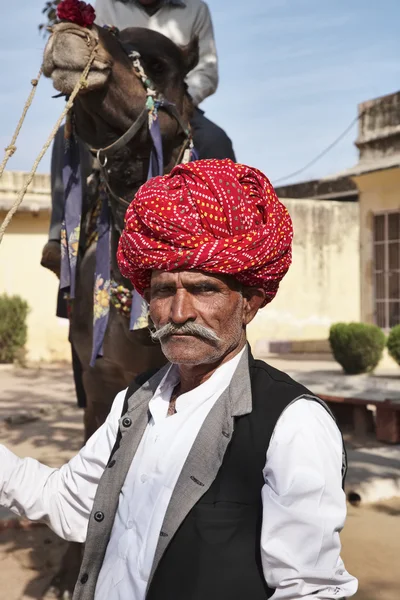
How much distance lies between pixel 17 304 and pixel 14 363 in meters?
1.13

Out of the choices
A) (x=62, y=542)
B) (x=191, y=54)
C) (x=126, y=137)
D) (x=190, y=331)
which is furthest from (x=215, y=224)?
(x=62, y=542)

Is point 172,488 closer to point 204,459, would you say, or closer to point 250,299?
point 204,459

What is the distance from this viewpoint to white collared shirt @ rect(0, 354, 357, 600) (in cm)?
162

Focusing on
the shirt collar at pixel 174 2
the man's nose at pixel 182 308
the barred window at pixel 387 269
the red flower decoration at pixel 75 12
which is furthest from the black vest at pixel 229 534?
the barred window at pixel 387 269

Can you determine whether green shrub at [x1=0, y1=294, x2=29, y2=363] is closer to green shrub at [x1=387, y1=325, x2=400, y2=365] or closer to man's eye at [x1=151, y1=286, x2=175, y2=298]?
Answer: green shrub at [x1=387, y1=325, x2=400, y2=365]

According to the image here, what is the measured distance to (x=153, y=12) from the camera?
4434 millimetres

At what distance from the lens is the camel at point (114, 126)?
3221 mm

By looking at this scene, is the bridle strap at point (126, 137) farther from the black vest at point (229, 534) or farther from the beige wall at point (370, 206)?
the beige wall at point (370, 206)

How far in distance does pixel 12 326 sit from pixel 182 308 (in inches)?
529

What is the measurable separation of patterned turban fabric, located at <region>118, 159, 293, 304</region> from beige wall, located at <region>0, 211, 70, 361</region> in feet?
44.8

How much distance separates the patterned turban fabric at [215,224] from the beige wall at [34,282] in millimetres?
13643

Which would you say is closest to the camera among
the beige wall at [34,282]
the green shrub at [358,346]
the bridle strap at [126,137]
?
the bridle strap at [126,137]

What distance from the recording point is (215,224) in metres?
1.89

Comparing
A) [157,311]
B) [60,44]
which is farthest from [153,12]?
[157,311]
